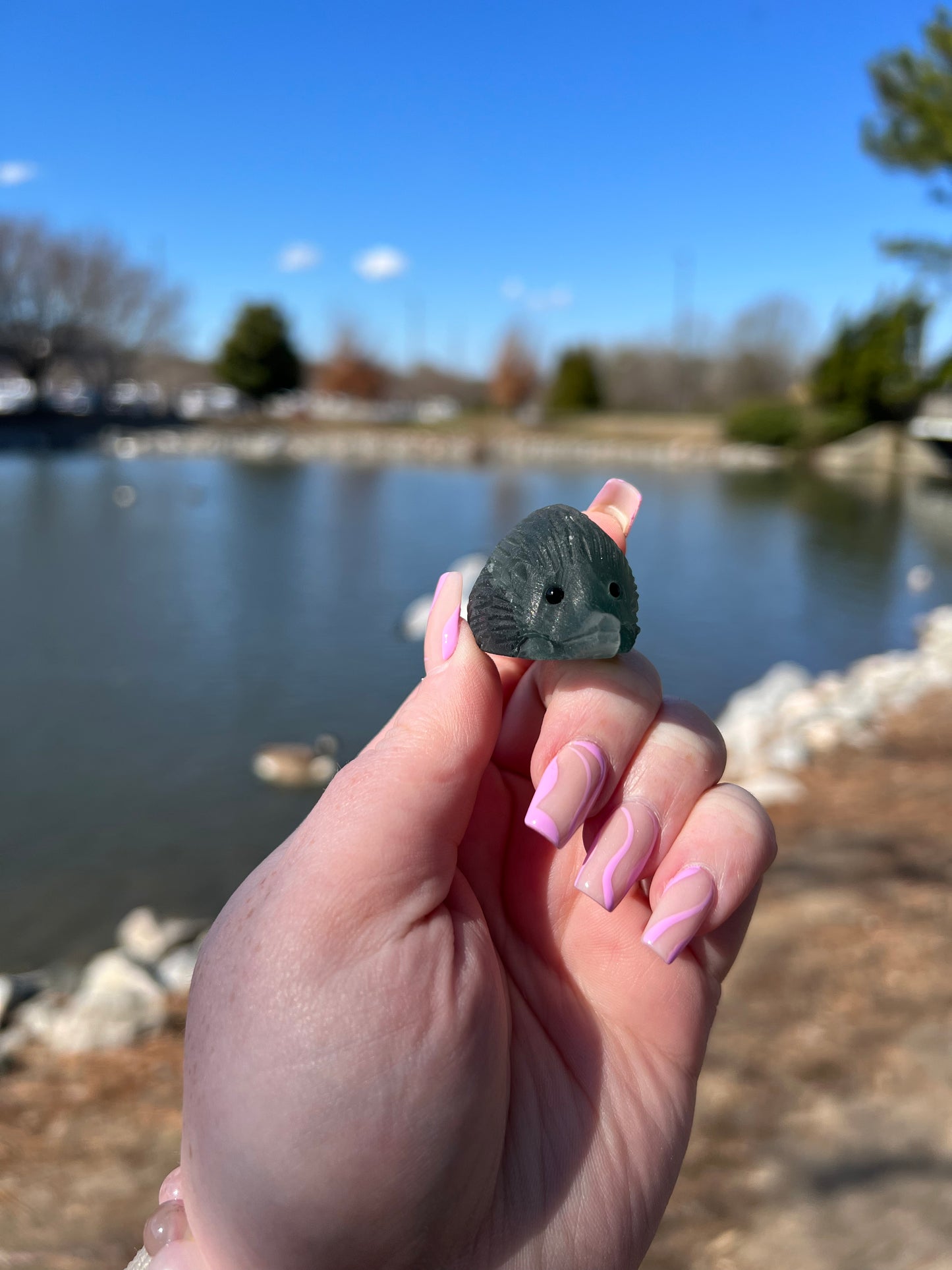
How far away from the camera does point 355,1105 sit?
1.26 metres

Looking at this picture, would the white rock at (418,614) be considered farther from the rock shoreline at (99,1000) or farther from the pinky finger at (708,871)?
the pinky finger at (708,871)

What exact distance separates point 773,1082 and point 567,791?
256 cm

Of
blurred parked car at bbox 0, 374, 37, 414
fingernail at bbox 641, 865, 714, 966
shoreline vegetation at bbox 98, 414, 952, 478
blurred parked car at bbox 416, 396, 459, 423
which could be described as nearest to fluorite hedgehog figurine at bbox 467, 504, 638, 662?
fingernail at bbox 641, 865, 714, 966

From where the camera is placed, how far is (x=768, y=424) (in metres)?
42.1

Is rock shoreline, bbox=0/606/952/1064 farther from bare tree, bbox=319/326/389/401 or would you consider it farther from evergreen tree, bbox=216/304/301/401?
bare tree, bbox=319/326/389/401

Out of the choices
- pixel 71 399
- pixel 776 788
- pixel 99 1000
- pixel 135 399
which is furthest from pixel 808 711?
pixel 135 399

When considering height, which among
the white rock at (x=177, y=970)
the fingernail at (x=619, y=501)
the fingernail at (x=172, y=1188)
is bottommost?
the white rock at (x=177, y=970)

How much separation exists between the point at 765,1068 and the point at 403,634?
794 centimetres

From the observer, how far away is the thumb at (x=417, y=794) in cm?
134

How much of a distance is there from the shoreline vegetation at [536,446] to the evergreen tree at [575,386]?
231cm

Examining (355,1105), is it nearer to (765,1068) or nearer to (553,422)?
(765,1068)

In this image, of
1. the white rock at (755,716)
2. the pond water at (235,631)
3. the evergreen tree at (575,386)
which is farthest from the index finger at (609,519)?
the evergreen tree at (575,386)

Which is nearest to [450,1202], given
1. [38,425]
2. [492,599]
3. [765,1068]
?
[492,599]

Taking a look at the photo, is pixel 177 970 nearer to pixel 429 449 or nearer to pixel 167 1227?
pixel 167 1227
